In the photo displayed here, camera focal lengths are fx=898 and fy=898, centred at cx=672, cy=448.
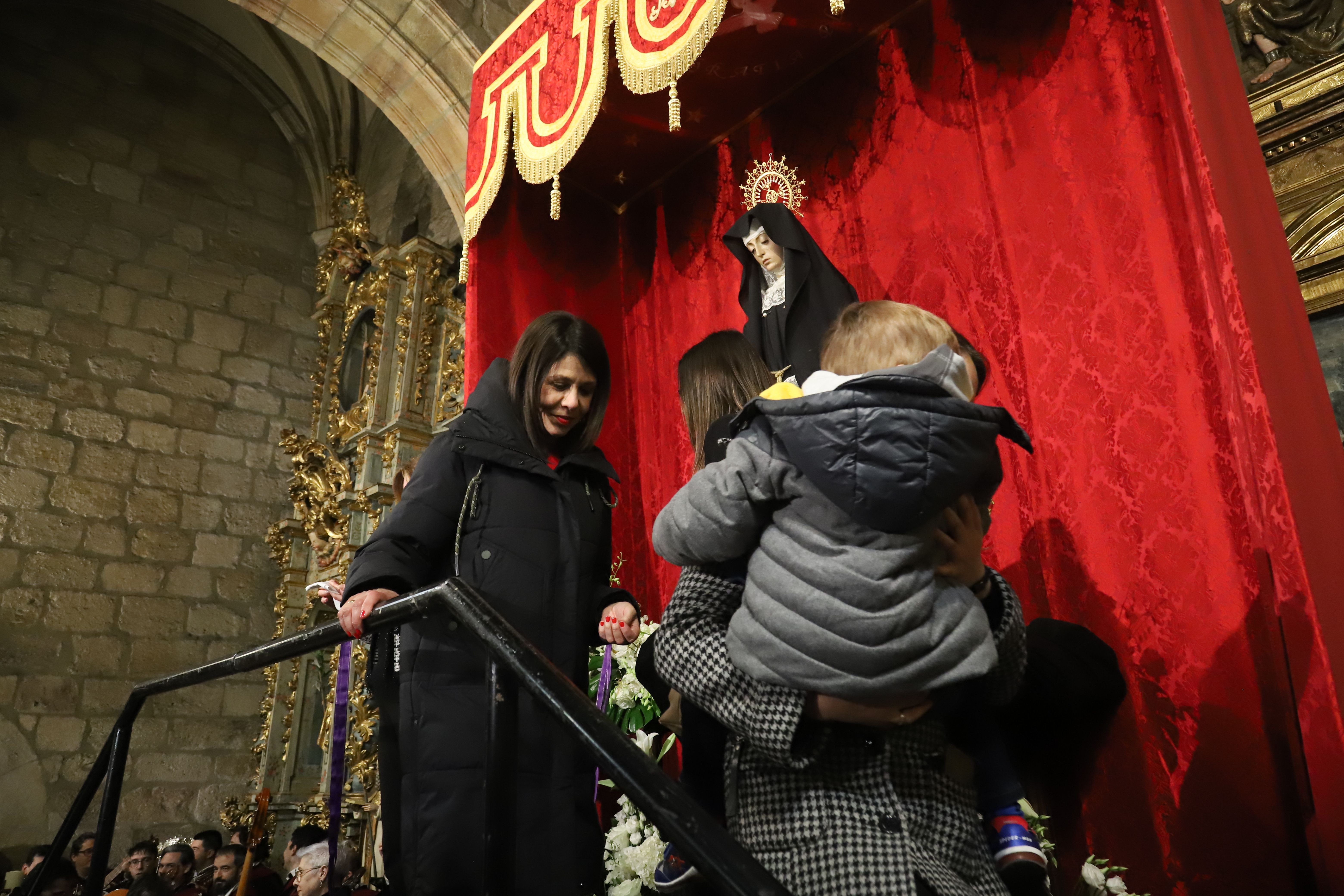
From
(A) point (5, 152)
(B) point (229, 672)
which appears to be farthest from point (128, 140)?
(B) point (229, 672)

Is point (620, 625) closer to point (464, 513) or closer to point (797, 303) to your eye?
point (464, 513)

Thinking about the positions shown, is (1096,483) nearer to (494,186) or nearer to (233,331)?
(494,186)

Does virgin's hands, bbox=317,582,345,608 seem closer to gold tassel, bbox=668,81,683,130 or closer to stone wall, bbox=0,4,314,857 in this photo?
gold tassel, bbox=668,81,683,130

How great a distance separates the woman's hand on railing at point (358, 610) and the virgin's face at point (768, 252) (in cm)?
204

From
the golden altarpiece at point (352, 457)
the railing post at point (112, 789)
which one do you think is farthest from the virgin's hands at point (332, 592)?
the golden altarpiece at point (352, 457)

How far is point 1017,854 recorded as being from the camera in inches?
54.9

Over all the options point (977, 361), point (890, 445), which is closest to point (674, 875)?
point (890, 445)

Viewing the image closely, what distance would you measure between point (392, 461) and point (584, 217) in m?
3.29

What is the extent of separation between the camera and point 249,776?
777 centimetres

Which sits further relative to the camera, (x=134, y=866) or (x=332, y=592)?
(x=134, y=866)

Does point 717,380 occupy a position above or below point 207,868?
above

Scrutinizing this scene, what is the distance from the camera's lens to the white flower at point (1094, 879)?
86.0 inches

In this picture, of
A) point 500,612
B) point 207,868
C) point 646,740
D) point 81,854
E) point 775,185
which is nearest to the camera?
point 500,612

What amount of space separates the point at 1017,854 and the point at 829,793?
0.37 metres
